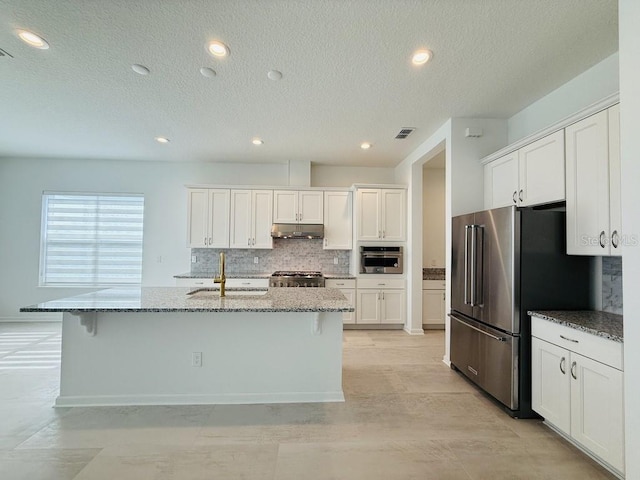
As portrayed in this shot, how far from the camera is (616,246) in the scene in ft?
6.70

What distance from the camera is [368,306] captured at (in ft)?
16.6

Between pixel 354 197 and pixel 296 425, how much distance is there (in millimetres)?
3690

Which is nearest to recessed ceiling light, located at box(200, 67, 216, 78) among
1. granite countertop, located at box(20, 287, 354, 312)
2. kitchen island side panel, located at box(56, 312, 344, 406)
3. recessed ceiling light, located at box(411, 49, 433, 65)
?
recessed ceiling light, located at box(411, 49, 433, 65)

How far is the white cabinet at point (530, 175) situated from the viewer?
2512 mm

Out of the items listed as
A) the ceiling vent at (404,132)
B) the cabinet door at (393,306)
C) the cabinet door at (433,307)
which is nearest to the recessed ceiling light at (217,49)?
the ceiling vent at (404,132)

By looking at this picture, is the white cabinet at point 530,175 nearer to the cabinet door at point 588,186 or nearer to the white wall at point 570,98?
the cabinet door at point 588,186

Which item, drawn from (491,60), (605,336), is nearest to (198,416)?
(605,336)

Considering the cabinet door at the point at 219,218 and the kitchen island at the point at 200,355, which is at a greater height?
the cabinet door at the point at 219,218

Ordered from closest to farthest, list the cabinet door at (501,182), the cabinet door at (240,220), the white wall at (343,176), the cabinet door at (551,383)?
1. the cabinet door at (551,383)
2. the cabinet door at (501,182)
3. the cabinet door at (240,220)
4. the white wall at (343,176)

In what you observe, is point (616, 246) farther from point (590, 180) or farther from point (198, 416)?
point (198, 416)

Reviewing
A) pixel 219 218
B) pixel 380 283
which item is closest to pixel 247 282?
pixel 219 218

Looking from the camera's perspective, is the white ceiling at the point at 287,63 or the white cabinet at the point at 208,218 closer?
the white ceiling at the point at 287,63

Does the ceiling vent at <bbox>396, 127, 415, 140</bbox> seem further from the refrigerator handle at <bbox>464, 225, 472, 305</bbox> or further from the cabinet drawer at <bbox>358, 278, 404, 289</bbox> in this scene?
the cabinet drawer at <bbox>358, 278, 404, 289</bbox>

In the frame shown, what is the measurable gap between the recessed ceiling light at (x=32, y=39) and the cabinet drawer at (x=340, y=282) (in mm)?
4070
